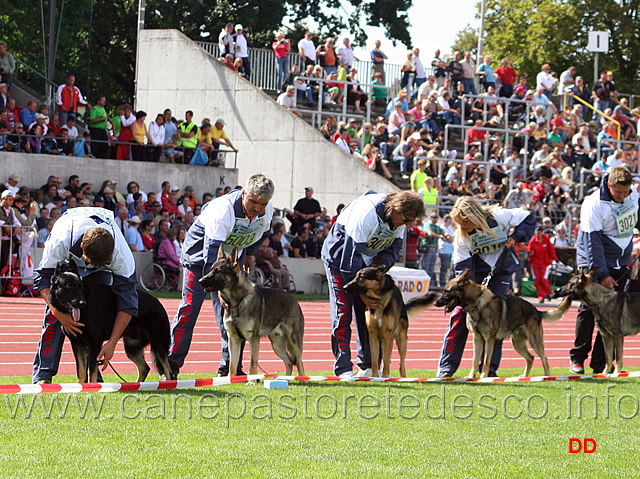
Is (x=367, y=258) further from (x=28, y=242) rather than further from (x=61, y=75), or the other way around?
(x=61, y=75)

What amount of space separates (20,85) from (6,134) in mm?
5210

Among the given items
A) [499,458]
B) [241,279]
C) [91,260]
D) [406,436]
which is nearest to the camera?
[499,458]

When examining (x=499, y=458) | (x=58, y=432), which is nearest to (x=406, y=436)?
(x=499, y=458)

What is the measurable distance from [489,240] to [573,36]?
133 ft

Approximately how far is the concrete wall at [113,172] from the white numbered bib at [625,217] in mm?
14653

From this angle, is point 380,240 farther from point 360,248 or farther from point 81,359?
point 81,359

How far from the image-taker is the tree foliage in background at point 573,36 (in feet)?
156

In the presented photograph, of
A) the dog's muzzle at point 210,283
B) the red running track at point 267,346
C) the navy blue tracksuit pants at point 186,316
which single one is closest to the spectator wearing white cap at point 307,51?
the red running track at point 267,346

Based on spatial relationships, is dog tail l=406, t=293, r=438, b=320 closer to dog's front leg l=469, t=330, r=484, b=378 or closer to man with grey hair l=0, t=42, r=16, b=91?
dog's front leg l=469, t=330, r=484, b=378

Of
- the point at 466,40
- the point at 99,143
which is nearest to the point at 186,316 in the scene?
the point at 99,143

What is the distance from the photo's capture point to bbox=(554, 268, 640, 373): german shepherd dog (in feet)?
35.0

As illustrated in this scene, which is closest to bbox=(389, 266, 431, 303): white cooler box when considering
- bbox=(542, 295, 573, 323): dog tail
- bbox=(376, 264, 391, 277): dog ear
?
bbox=(542, 295, 573, 323): dog tail

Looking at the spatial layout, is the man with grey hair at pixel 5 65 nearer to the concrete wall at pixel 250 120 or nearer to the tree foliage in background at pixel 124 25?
the tree foliage in background at pixel 124 25

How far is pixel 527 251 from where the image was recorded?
77.3 feet
